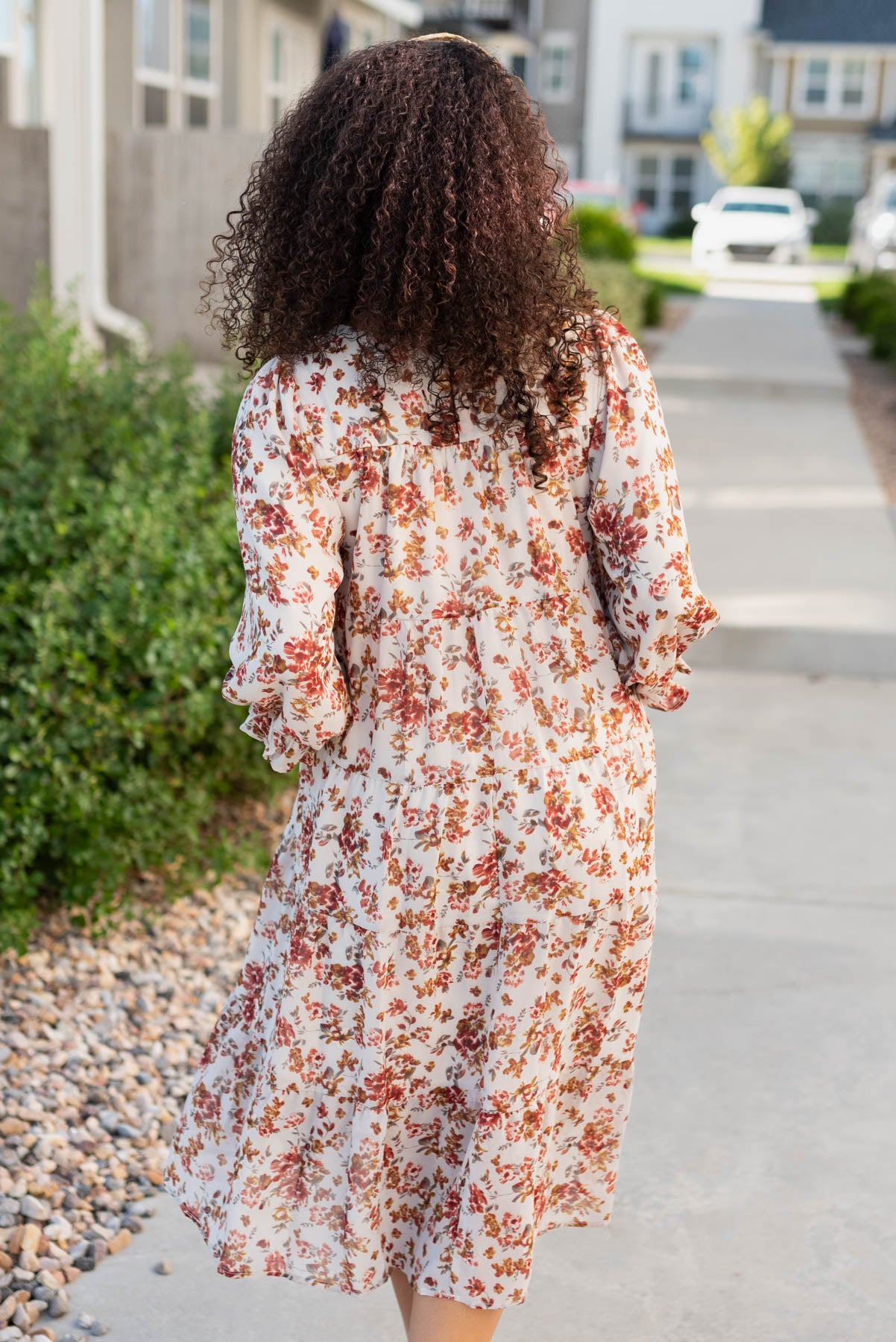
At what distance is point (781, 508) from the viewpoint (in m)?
8.46

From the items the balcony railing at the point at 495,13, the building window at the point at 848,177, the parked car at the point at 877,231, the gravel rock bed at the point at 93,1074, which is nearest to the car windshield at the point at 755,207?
the parked car at the point at 877,231

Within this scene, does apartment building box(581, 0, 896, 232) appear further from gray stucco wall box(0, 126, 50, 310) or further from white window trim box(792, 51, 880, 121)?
gray stucco wall box(0, 126, 50, 310)

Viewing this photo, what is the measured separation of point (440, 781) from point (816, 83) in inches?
1884

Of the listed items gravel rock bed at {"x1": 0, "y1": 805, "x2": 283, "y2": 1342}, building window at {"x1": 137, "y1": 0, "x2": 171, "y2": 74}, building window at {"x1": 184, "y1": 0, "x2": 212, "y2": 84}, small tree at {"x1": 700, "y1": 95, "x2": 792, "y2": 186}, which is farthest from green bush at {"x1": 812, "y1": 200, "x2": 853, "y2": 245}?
gravel rock bed at {"x1": 0, "y1": 805, "x2": 283, "y2": 1342}

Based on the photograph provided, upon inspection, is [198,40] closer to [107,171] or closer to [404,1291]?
[107,171]

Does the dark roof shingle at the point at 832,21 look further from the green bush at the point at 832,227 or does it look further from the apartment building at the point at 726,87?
the green bush at the point at 832,227

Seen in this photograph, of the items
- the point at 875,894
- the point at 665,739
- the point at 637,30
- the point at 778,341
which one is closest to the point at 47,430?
the point at 665,739

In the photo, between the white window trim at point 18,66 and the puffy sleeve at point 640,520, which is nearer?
the puffy sleeve at point 640,520

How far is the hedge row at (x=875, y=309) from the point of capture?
14.6m

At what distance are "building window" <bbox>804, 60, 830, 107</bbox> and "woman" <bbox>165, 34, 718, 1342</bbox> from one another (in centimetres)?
4746

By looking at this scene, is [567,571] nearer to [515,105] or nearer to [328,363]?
[328,363]

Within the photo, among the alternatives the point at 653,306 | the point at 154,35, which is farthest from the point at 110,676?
the point at 653,306

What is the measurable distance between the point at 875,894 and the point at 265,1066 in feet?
8.67

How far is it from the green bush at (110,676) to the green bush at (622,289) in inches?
326
